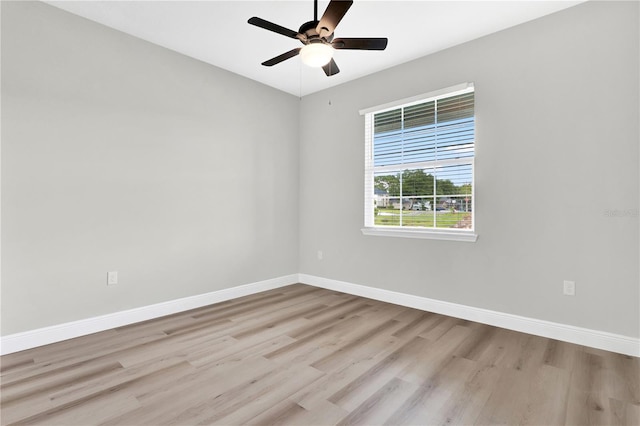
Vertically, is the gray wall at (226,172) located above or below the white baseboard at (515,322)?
above

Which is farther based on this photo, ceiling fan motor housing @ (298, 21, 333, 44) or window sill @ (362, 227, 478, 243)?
window sill @ (362, 227, 478, 243)

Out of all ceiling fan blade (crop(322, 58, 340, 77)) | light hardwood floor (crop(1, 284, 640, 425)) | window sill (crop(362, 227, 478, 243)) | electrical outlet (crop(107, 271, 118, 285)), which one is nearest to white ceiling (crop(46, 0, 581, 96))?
ceiling fan blade (crop(322, 58, 340, 77))

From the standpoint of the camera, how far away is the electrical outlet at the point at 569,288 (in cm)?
259

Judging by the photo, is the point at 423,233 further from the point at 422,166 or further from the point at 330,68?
the point at 330,68

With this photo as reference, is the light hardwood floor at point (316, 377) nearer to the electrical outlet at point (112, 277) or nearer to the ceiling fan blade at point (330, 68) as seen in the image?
the electrical outlet at point (112, 277)

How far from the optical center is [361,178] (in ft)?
13.2

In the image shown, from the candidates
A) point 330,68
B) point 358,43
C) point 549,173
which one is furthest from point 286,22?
point 549,173

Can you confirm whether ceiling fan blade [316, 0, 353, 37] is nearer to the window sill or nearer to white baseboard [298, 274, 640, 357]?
the window sill

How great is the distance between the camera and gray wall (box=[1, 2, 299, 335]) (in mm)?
2459

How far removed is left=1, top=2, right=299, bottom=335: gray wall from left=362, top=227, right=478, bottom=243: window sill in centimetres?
152

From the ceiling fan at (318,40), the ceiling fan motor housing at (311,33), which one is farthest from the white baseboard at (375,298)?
the ceiling fan motor housing at (311,33)

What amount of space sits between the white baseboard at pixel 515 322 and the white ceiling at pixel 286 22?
2632 millimetres

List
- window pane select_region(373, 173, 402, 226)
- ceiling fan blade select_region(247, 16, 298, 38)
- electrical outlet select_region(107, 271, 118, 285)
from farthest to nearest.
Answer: window pane select_region(373, 173, 402, 226) → electrical outlet select_region(107, 271, 118, 285) → ceiling fan blade select_region(247, 16, 298, 38)

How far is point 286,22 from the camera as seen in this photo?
2.80 meters
